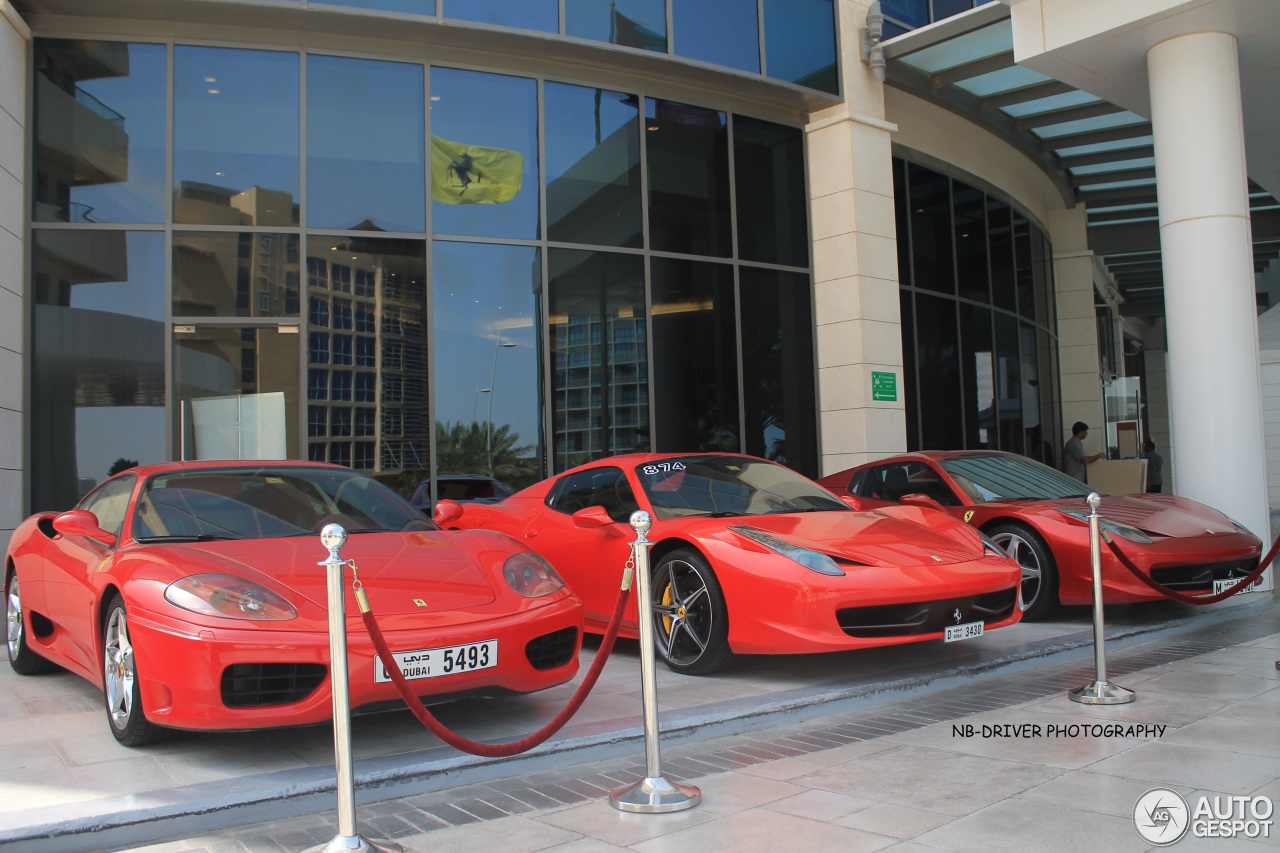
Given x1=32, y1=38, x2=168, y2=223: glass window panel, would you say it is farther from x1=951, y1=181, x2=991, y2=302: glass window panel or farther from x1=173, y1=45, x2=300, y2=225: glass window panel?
x1=951, y1=181, x2=991, y2=302: glass window panel

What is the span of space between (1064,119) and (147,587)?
49.7ft

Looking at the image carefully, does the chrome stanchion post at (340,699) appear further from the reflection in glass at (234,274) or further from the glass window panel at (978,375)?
the glass window panel at (978,375)

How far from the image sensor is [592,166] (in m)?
11.6

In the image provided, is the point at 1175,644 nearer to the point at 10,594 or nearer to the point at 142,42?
the point at 10,594

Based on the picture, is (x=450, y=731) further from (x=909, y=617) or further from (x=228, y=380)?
(x=228, y=380)

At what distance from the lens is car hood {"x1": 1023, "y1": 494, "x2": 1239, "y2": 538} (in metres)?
7.47

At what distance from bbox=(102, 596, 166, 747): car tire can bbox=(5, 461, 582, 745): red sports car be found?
1 cm

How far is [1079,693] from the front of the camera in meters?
5.24

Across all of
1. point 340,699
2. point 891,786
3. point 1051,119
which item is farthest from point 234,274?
point 1051,119

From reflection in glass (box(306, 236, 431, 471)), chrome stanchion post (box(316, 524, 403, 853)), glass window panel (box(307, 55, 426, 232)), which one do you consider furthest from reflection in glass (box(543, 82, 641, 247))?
chrome stanchion post (box(316, 524, 403, 853))

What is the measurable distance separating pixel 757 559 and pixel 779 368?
7605mm

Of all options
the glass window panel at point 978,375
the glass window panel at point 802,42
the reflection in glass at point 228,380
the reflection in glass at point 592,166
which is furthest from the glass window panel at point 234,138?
the glass window panel at point 978,375

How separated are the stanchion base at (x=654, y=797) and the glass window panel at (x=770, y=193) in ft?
31.7

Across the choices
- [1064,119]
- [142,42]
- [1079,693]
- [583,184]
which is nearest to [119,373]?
[142,42]
